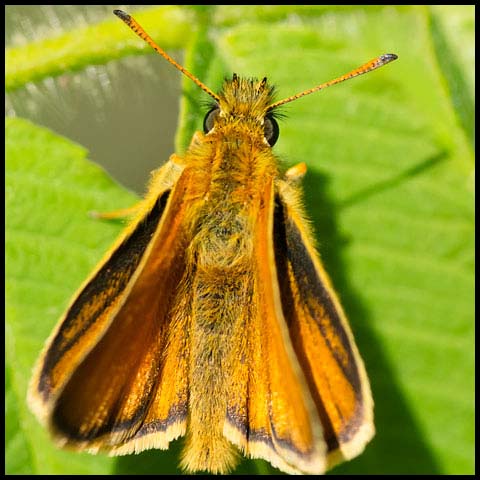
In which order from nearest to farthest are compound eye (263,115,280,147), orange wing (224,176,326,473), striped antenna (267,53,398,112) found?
orange wing (224,176,326,473) → striped antenna (267,53,398,112) → compound eye (263,115,280,147)

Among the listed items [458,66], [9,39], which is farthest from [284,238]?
[9,39]

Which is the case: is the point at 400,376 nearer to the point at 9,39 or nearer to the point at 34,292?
the point at 34,292

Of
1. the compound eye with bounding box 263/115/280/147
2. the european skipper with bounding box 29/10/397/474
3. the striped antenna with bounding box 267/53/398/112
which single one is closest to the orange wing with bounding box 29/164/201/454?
the european skipper with bounding box 29/10/397/474

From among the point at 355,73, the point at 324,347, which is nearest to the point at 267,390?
the point at 324,347

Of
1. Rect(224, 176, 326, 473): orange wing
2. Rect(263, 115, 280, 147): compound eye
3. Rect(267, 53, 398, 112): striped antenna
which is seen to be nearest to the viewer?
Rect(224, 176, 326, 473): orange wing

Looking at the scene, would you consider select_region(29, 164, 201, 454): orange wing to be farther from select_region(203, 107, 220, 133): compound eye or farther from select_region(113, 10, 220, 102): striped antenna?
select_region(113, 10, 220, 102): striped antenna
